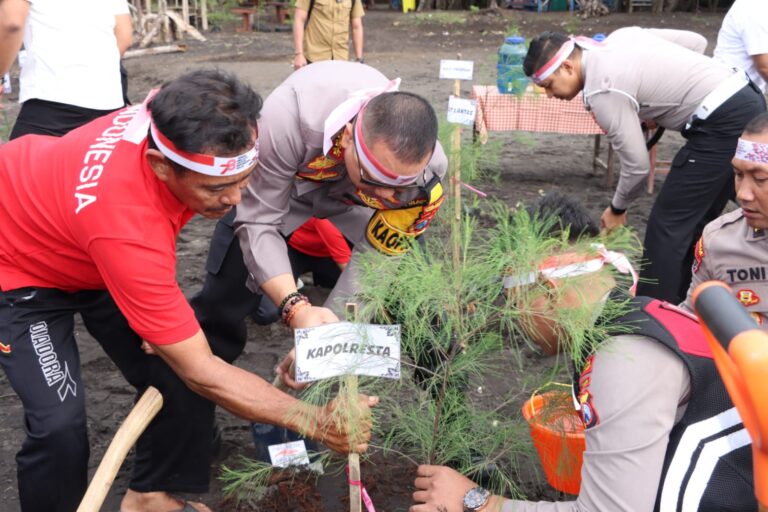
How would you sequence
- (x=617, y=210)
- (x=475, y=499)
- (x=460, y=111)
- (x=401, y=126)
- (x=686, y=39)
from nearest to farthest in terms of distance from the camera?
1. (x=475, y=499)
2. (x=401, y=126)
3. (x=617, y=210)
4. (x=686, y=39)
5. (x=460, y=111)

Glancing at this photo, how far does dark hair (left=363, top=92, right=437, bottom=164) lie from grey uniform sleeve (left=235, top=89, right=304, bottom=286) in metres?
0.42

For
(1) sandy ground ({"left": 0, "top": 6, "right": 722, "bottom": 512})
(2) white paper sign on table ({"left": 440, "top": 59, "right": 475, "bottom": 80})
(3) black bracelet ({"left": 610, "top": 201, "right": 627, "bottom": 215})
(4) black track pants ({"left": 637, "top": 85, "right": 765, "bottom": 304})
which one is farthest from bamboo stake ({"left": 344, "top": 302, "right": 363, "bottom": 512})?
(2) white paper sign on table ({"left": 440, "top": 59, "right": 475, "bottom": 80})

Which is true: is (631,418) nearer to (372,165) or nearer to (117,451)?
(372,165)

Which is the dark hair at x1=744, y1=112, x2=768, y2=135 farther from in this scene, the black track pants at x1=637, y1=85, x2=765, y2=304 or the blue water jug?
the blue water jug

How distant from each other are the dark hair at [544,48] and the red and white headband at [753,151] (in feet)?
5.58

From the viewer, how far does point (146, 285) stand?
2.10m

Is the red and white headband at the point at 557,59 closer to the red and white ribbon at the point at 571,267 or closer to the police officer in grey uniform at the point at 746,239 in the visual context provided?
the police officer in grey uniform at the point at 746,239

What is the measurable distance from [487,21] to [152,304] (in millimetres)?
16961

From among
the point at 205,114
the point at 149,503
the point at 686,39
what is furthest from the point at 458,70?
the point at 149,503

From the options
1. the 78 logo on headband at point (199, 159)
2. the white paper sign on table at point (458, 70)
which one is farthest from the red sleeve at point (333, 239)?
the white paper sign on table at point (458, 70)

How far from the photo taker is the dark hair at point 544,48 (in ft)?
13.5

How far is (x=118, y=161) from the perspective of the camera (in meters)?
2.19

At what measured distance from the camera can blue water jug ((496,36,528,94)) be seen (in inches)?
265

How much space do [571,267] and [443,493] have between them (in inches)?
29.4
